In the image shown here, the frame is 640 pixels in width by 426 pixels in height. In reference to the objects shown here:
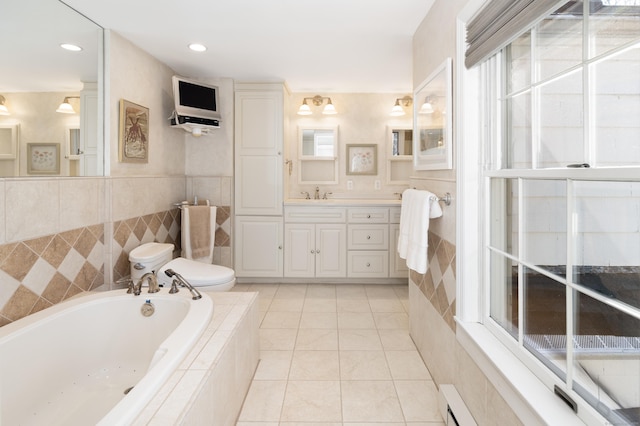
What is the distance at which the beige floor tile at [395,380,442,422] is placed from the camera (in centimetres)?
177

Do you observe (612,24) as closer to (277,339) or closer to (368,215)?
(277,339)

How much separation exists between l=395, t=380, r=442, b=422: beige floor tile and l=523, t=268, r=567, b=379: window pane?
0.75 metres

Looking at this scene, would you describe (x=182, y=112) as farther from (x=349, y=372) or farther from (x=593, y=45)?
(x=593, y=45)

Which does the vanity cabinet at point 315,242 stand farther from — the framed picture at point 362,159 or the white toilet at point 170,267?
the white toilet at point 170,267

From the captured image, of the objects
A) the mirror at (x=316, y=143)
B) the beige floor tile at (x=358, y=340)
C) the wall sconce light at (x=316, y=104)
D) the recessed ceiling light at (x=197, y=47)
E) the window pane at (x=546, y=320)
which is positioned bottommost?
the beige floor tile at (x=358, y=340)

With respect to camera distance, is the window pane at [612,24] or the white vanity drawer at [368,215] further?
the white vanity drawer at [368,215]

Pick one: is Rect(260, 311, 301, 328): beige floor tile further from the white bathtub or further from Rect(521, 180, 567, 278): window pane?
Rect(521, 180, 567, 278): window pane

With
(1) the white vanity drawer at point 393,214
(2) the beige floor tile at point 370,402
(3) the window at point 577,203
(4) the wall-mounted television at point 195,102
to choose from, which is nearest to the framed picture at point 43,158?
(4) the wall-mounted television at point 195,102

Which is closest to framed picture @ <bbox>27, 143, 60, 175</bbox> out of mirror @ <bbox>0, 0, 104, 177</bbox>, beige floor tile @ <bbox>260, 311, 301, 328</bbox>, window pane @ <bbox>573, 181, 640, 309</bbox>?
mirror @ <bbox>0, 0, 104, 177</bbox>

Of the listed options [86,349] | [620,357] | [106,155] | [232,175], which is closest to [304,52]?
[232,175]

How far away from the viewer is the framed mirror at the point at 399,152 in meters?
4.33

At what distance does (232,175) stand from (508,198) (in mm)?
2964

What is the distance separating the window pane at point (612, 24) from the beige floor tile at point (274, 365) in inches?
81.8

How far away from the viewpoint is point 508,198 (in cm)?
145
